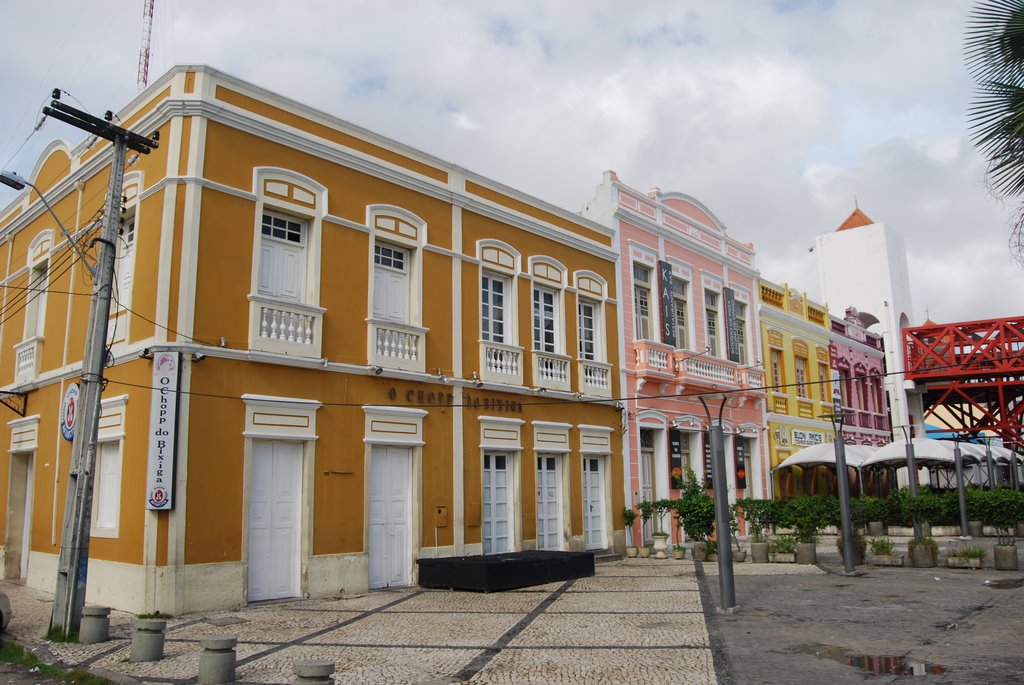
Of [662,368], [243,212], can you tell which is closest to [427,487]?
[243,212]

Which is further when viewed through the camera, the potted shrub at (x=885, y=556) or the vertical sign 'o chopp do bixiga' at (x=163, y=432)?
the potted shrub at (x=885, y=556)

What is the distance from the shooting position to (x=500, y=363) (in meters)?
16.3

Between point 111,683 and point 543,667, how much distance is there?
12.8 feet

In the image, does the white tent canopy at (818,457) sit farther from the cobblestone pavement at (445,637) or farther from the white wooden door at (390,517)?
the white wooden door at (390,517)

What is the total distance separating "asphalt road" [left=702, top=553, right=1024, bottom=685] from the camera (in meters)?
7.25

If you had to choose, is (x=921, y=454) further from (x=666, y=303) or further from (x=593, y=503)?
(x=593, y=503)

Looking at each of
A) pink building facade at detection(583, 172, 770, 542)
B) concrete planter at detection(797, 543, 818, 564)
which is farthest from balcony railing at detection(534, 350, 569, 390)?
concrete planter at detection(797, 543, 818, 564)

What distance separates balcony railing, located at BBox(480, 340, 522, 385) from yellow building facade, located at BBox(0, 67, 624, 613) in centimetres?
4

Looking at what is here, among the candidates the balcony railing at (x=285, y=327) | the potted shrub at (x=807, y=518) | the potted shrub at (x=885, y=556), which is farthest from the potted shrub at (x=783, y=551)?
the balcony railing at (x=285, y=327)

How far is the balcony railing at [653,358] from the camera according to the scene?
771 inches

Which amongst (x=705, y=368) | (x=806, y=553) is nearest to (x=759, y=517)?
(x=806, y=553)

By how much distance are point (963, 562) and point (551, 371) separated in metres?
8.32

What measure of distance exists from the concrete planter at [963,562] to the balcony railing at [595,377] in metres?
7.44

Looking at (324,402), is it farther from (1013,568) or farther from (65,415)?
(1013,568)
